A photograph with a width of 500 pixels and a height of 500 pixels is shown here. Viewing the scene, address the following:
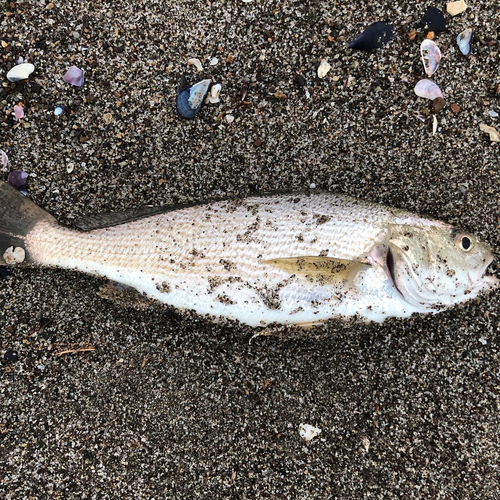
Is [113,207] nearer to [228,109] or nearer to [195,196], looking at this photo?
[195,196]

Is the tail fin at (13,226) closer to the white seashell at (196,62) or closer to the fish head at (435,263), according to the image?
the white seashell at (196,62)

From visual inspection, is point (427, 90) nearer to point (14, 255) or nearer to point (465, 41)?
point (465, 41)

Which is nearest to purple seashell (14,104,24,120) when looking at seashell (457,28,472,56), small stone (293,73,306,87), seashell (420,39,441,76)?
small stone (293,73,306,87)

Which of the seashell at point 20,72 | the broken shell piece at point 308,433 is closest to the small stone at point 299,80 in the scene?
the seashell at point 20,72

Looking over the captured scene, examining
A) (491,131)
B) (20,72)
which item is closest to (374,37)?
(491,131)

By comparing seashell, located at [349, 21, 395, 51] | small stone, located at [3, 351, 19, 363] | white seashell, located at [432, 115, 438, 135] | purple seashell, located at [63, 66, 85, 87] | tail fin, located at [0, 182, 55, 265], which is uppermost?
purple seashell, located at [63, 66, 85, 87]

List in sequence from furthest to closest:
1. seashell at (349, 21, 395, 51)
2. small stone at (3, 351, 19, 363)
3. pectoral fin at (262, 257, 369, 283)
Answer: small stone at (3, 351, 19, 363)
seashell at (349, 21, 395, 51)
pectoral fin at (262, 257, 369, 283)

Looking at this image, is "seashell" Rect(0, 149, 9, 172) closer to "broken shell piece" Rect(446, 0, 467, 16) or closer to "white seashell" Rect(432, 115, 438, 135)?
"white seashell" Rect(432, 115, 438, 135)
